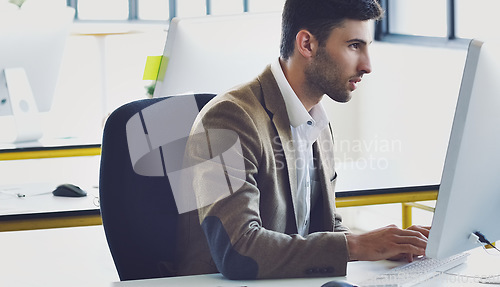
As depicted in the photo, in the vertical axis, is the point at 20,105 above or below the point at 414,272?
below

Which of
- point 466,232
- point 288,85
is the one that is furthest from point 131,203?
point 466,232

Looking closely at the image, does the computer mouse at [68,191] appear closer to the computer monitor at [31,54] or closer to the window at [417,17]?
the computer monitor at [31,54]

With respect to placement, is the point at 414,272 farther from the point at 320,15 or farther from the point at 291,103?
the point at 320,15

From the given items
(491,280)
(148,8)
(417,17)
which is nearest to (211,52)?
(491,280)

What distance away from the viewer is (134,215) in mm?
1505

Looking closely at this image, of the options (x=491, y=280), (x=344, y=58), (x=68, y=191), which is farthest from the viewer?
(x=68, y=191)

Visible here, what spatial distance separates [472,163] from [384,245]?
27cm

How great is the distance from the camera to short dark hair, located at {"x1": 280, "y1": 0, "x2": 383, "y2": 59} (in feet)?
5.03

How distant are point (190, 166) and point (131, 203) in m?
0.18

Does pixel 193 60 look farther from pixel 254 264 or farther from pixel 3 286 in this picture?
pixel 3 286

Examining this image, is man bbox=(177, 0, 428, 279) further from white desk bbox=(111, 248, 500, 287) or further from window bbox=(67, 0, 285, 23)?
window bbox=(67, 0, 285, 23)

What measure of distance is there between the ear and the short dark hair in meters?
0.01

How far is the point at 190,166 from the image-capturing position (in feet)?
4.64

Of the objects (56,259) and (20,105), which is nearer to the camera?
(20,105)
